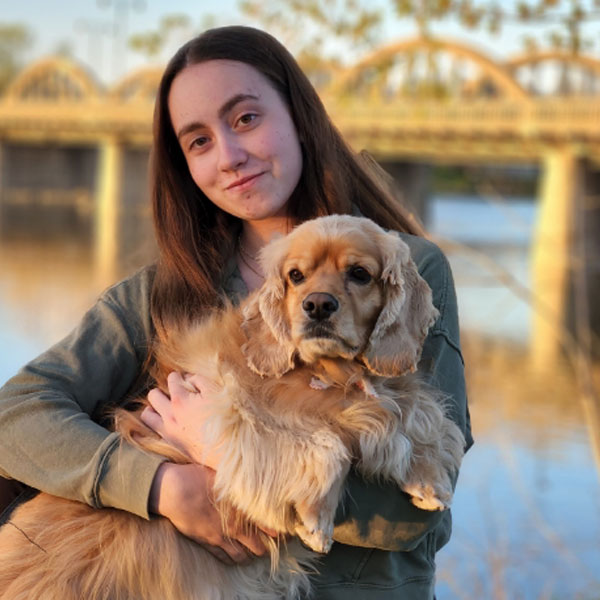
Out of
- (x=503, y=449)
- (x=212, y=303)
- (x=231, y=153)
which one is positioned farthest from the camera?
(x=503, y=449)

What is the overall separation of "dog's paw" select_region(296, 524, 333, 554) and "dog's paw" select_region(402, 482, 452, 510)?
0.25m

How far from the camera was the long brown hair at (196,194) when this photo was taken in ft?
10.6

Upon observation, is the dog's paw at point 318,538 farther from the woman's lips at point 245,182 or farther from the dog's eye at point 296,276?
the woman's lips at point 245,182

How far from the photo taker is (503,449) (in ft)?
34.3

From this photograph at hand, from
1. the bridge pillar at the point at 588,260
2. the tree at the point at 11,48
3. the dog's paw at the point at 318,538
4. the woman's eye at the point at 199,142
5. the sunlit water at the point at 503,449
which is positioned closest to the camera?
the dog's paw at the point at 318,538

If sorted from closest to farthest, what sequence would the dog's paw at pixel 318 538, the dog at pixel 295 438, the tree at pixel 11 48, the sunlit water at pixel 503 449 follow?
the dog's paw at pixel 318 538 < the dog at pixel 295 438 < the sunlit water at pixel 503 449 < the tree at pixel 11 48

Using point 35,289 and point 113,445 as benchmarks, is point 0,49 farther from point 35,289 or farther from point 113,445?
point 113,445

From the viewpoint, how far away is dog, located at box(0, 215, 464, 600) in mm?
2762

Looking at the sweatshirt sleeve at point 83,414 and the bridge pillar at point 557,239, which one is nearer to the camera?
the sweatshirt sleeve at point 83,414

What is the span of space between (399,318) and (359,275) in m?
0.18

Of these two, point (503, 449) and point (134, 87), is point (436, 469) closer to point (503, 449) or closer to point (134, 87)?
point (503, 449)

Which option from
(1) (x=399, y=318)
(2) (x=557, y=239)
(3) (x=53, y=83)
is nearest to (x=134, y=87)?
(3) (x=53, y=83)

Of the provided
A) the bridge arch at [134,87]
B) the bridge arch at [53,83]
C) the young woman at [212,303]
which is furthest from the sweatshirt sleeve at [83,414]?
the bridge arch at [53,83]

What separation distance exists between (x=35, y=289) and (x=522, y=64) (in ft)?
111
